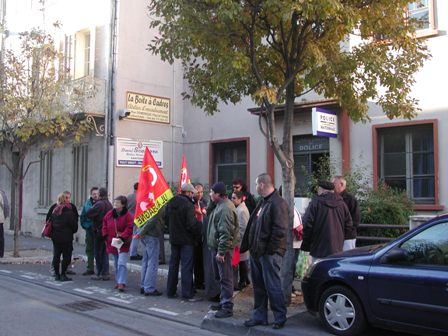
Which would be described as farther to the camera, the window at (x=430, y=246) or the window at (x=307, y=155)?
the window at (x=307, y=155)

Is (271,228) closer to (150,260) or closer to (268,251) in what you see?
(268,251)

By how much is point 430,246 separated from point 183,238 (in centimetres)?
407

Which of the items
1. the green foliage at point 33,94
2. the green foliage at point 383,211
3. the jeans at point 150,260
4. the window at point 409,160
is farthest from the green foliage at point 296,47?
the green foliage at point 33,94

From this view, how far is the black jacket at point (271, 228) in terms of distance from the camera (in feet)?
20.5

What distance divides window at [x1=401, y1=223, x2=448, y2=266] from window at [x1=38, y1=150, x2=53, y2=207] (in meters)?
15.2

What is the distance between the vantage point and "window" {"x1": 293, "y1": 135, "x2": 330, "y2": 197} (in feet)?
44.7

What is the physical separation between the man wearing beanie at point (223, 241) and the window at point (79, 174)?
33.2 ft

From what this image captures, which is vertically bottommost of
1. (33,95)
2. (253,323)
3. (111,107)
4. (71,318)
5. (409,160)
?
(71,318)

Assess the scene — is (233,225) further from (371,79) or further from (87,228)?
(87,228)

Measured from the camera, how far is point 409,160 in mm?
12156

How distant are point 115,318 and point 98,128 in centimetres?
908

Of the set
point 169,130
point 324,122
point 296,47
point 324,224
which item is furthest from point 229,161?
point 324,224

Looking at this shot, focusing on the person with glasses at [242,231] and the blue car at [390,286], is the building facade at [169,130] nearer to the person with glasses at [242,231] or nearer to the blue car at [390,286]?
the person with glasses at [242,231]

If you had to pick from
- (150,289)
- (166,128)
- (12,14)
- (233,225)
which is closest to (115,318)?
(150,289)
